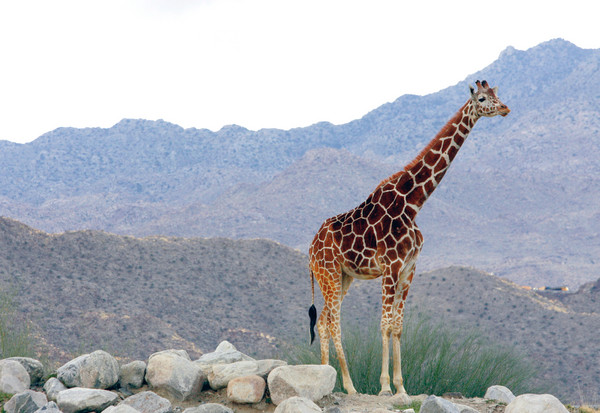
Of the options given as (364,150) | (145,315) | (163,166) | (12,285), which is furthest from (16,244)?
(364,150)

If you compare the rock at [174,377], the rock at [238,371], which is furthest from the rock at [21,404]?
the rock at [238,371]

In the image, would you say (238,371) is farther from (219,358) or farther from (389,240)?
(389,240)

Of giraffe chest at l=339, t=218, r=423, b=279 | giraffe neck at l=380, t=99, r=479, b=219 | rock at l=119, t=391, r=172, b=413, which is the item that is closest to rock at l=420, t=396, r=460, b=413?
giraffe chest at l=339, t=218, r=423, b=279

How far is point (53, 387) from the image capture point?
33.3 ft

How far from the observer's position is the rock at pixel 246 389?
9594mm

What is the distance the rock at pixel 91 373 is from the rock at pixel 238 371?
1.44m

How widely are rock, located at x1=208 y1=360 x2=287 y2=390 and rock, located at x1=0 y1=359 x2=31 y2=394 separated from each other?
266 centimetres

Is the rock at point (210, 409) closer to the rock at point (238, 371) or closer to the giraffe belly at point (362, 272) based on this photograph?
the rock at point (238, 371)

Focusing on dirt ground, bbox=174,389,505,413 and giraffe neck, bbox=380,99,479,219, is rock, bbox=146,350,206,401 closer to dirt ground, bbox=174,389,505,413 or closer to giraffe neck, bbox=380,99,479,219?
dirt ground, bbox=174,389,505,413

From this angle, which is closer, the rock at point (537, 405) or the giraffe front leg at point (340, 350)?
the rock at point (537, 405)

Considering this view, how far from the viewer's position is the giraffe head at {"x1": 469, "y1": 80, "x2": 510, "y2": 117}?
9.84m

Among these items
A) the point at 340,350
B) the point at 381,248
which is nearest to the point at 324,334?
the point at 340,350

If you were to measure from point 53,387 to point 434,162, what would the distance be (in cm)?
634

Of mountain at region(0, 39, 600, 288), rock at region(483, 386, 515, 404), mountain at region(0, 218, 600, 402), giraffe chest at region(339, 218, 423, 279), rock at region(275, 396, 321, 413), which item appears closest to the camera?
rock at region(275, 396, 321, 413)
